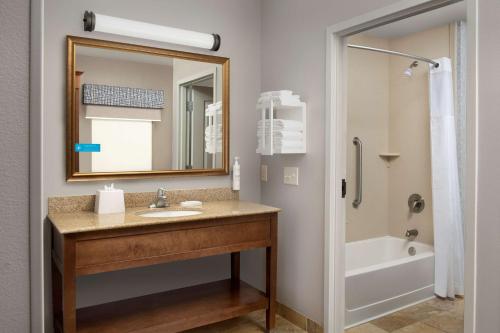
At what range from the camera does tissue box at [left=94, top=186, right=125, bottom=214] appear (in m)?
2.17

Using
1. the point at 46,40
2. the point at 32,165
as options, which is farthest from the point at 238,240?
the point at 32,165

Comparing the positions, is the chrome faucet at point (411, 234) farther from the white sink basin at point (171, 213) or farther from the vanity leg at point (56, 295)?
the vanity leg at point (56, 295)

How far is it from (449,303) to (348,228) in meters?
1.03

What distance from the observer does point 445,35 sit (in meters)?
3.38

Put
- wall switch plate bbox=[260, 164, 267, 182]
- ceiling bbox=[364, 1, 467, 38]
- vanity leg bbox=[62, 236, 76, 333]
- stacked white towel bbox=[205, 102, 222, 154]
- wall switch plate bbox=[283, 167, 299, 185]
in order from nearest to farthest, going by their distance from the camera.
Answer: vanity leg bbox=[62, 236, 76, 333], wall switch plate bbox=[283, 167, 299, 185], stacked white towel bbox=[205, 102, 222, 154], wall switch plate bbox=[260, 164, 267, 182], ceiling bbox=[364, 1, 467, 38]

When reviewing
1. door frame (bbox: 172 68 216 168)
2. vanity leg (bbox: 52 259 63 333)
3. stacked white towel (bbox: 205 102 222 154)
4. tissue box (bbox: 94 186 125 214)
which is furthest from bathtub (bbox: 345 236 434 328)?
vanity leg (bbox: 52 259 63 333)

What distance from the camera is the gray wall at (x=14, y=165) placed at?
589mm

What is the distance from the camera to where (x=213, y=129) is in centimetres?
272

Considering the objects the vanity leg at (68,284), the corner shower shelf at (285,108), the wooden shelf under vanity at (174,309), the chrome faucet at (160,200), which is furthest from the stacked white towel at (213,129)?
the vanity leg at (68,284)

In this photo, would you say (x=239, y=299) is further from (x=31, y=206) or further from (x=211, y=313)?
(x=31, y=206)

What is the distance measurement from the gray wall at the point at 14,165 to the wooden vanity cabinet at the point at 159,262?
122 centimetres

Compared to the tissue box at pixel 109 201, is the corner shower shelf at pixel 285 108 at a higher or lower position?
higher

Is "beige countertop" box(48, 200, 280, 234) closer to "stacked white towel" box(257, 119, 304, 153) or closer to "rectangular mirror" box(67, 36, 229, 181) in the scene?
"rectangular mirror" box(67, 36, 229, 181)

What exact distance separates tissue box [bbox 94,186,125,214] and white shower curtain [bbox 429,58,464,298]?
251 centimetres
